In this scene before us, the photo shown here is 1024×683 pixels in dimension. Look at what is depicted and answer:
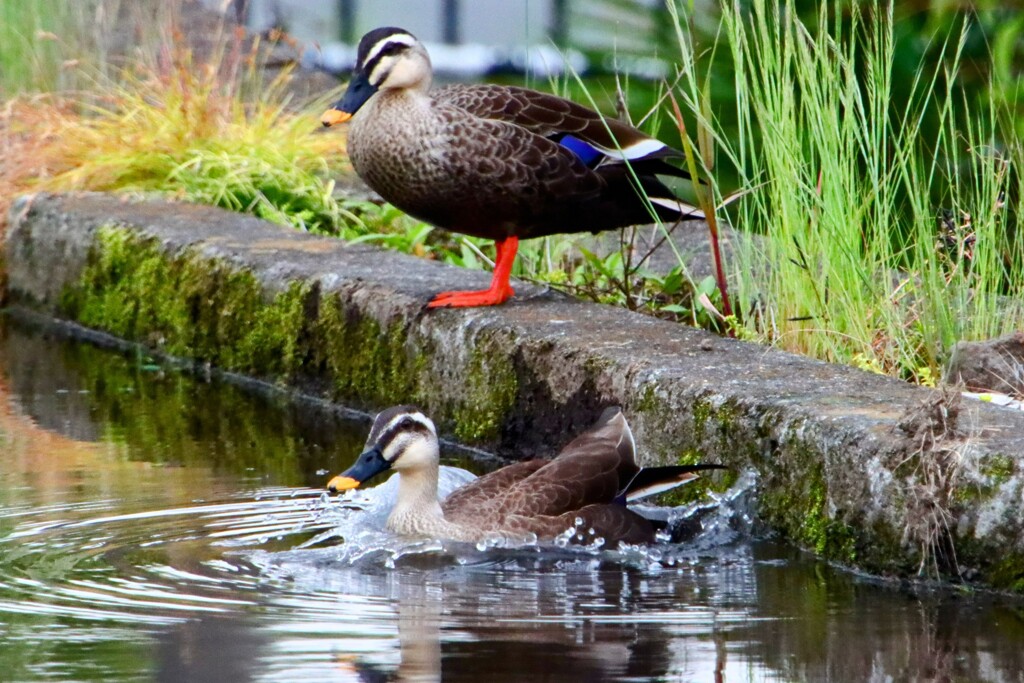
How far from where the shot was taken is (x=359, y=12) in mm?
16938

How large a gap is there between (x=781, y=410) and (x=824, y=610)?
2.75 feet

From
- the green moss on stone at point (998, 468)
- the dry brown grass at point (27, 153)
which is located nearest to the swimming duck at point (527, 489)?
Result: the green moss on stone at point (998, 468)

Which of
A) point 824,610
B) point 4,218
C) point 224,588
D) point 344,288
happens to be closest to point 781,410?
point 824,610

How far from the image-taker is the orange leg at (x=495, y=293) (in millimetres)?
6395

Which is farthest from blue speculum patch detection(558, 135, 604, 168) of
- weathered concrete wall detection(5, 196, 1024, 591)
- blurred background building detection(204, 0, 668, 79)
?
blurred background building detection(204, 0, 668, 79)

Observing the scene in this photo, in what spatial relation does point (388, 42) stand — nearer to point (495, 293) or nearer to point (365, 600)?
point (495, 293)

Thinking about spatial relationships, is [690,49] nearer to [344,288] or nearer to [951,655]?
[344,288]

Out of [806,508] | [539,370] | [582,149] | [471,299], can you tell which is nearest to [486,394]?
[539,370]

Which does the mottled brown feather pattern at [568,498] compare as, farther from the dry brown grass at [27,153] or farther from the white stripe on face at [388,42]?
the dry brown grass at [27,153]

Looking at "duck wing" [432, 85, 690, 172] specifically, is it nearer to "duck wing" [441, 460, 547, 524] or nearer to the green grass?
the green grass

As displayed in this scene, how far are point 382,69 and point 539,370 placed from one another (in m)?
1.25

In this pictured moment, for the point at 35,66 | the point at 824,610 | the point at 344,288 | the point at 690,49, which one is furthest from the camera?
the point at 35,66

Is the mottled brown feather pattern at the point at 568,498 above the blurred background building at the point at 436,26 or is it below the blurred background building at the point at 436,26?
below

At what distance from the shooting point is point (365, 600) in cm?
429
